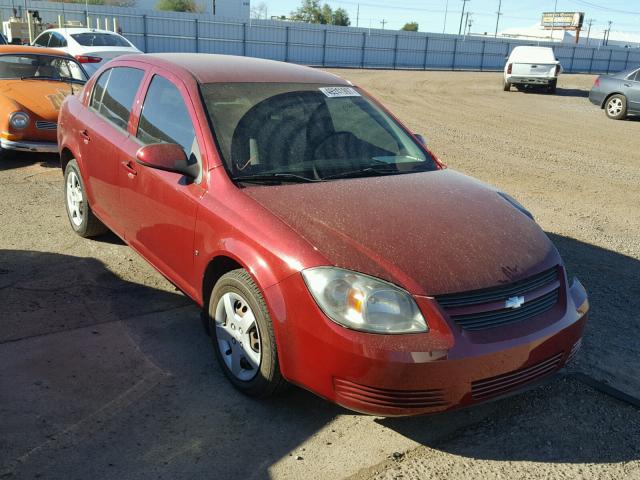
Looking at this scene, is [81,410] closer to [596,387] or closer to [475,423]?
[475,423]

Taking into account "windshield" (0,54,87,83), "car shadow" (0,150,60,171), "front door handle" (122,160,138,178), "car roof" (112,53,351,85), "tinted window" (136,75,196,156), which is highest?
"car roof" (112,53,351,85)

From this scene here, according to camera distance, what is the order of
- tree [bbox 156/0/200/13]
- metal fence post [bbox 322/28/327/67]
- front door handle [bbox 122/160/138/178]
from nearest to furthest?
front door handle [bbox 122/160/138/178] < metal fence post [bbox 322/28/327/67] < tree [bbox 156/0/200/13]

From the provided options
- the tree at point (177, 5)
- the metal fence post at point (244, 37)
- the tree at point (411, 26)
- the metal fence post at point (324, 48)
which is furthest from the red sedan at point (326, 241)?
the tree at point (411, 26)

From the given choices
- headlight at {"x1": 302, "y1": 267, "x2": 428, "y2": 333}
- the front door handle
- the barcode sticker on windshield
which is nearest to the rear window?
the barcode sticker on windshield

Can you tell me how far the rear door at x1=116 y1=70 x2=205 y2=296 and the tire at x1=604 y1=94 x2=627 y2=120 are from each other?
628 inches

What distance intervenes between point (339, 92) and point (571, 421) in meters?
2.63

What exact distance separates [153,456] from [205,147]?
5.72ft

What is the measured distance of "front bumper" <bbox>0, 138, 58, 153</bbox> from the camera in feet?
27.1

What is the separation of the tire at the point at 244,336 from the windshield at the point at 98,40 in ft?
48.0

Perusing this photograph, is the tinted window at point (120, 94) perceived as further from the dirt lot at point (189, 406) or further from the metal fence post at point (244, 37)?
the metal fence post at point (244, 37)

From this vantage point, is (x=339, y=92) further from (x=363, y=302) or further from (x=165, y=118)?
(x=363, y=302)

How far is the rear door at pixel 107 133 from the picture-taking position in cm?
475

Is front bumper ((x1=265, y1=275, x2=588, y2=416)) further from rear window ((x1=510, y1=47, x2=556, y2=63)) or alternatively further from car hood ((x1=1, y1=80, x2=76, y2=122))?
rear window ((x1=510, y1=47, x2=556, y2=63))

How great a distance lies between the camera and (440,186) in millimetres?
3988
